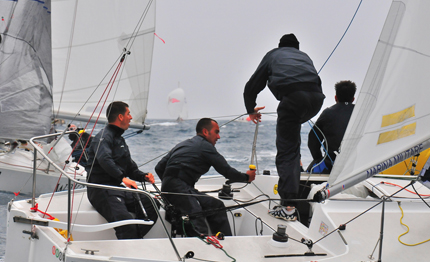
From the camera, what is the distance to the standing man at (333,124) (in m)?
3.89

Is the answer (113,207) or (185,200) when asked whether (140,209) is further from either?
(185,200)

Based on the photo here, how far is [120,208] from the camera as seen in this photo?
2994 millimetres

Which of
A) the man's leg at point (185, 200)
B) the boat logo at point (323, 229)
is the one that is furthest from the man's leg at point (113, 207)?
the boat logo at point (323, 229)

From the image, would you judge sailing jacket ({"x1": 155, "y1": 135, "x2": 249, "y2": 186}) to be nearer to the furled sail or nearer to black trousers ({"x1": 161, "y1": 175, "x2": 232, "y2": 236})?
black trousers ({"x1": 161, "y1": 175, "x2": 232, "y2": 236})

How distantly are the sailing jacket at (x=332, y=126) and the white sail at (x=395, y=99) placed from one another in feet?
5.41

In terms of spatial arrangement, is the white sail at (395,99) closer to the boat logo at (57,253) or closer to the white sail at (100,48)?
the boat logo at (57,253)

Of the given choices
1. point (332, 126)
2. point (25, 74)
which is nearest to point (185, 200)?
point (332, 126)

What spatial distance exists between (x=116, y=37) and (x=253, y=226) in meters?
3.42

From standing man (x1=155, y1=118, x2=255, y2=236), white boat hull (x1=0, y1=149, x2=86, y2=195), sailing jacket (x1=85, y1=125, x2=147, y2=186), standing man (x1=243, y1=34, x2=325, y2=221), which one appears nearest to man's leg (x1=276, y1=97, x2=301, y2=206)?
standing man (x1=243, y1=34, x2=325, y2=221)

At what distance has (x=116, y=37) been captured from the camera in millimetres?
5684

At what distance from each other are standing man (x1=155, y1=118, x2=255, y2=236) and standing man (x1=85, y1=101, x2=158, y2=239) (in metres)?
0.17

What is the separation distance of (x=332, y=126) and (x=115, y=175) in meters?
1.90

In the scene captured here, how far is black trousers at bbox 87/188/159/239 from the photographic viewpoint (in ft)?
9.43

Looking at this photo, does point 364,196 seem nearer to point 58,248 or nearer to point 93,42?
point 58,248
